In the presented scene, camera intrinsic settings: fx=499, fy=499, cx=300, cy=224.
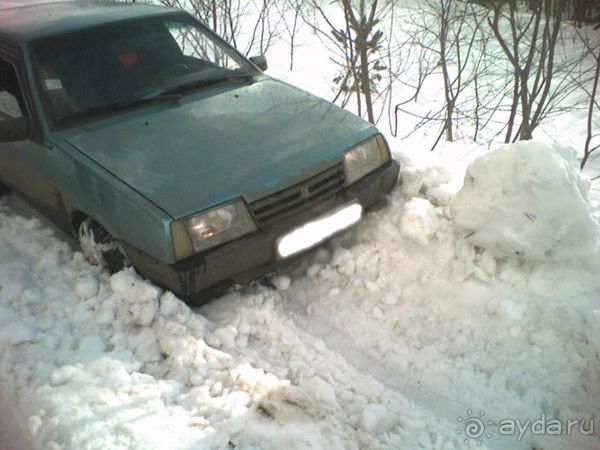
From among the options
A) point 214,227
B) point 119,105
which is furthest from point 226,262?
point 119,105

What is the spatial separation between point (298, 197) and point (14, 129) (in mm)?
Answer: 1719

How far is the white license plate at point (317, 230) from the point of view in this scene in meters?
2.66

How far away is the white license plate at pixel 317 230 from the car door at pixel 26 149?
4.46 ft

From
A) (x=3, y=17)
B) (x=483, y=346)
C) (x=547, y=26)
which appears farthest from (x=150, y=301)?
(x=547, y=26)

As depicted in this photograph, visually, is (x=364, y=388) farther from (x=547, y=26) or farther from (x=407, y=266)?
(x=547, y=26)

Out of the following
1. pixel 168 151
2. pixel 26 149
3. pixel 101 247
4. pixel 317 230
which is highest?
pixel 168 151

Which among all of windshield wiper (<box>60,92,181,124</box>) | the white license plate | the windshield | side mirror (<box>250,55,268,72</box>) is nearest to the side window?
the windshield

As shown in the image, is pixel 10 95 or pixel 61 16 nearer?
pixel 10 95

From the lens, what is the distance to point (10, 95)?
315cm

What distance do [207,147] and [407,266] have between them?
1.35 meters

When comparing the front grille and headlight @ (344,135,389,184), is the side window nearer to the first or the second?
the front grille

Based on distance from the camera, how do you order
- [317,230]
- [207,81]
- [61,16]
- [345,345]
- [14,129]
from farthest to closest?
[61,16] < [207,81] < [14,129] < [317,230] < [345,345]

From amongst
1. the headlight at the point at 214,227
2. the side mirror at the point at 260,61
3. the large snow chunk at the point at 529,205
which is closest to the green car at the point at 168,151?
the headlight at the point at 214,227

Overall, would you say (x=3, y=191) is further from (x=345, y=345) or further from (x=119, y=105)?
(x=345, y=345)
